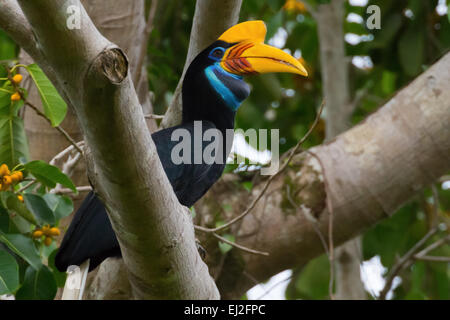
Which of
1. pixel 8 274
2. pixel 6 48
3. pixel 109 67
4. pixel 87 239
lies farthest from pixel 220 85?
pixel 6 48

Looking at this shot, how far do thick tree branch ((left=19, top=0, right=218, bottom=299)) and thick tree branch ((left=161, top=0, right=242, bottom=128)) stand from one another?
3.27 ft

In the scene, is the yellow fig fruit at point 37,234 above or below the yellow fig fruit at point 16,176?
below

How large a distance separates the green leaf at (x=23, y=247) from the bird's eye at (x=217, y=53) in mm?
1100

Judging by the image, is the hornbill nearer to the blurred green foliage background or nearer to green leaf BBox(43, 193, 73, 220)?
green leaf BBox(43, 193, 73, 220)

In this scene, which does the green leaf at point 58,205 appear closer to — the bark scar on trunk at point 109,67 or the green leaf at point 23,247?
the green leaf at point 23,247

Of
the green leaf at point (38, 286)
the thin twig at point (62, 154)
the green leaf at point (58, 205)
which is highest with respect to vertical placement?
the thin twig at point (62, 154)

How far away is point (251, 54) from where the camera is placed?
2.86 meters

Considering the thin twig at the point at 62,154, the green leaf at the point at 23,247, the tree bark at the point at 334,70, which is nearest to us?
the green leaf at the point at 23,247

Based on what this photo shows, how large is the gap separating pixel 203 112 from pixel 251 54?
32cm

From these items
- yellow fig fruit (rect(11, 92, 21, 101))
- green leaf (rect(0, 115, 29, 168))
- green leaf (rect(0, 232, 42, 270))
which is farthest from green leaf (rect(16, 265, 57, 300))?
yellow fig fruit (rect(11, 92, 21, 101))

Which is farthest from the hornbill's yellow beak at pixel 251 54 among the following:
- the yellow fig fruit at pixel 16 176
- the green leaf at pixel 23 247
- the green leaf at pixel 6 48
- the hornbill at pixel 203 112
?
the green leaf at pixel 6 48

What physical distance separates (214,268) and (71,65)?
1.90m

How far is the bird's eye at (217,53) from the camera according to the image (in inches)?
112

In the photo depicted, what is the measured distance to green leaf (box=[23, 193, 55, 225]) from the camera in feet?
7.57
